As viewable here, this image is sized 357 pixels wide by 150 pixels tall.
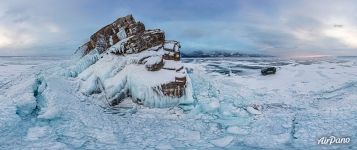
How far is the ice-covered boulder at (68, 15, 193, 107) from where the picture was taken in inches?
378

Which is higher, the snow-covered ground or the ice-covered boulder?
the ice-covered boulder

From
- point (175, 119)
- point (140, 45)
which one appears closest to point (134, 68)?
point (140, 45)

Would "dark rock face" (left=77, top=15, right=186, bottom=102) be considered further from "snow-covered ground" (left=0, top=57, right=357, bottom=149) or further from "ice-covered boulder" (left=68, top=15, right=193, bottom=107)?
"snow-covered ground" (left=0, top=57, right=357, bottom=149)

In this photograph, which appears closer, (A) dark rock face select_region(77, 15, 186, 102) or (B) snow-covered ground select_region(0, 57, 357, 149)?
(B) snow-covered ground select_region(0, 57, 357, 149)

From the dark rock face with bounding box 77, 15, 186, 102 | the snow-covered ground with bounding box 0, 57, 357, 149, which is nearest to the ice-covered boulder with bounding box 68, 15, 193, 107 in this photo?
the dark rock face with bounding box 77, 15, 186, 102

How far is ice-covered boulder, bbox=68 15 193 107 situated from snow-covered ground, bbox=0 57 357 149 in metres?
0.32

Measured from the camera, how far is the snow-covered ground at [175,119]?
295 inches

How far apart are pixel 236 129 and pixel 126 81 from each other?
3.35m

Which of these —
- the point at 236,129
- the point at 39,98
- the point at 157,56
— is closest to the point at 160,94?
the point at 157,56

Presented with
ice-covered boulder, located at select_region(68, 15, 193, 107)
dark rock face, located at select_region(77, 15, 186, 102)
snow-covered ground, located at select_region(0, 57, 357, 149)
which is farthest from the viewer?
dark rock face, located at select_region(77, 15, 186, 102)

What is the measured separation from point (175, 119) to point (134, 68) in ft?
6.78

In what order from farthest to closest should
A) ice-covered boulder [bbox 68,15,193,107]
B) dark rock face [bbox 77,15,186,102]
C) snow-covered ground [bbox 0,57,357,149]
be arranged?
dark rock face [bbox 77,15,186,102] < ice-covered boulder [bbox 68,15,193,107] < snow-covered ground [bbox 0,57,357,149]

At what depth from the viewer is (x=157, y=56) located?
10484 millimetres

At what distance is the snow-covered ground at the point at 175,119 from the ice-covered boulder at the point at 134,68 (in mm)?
318
